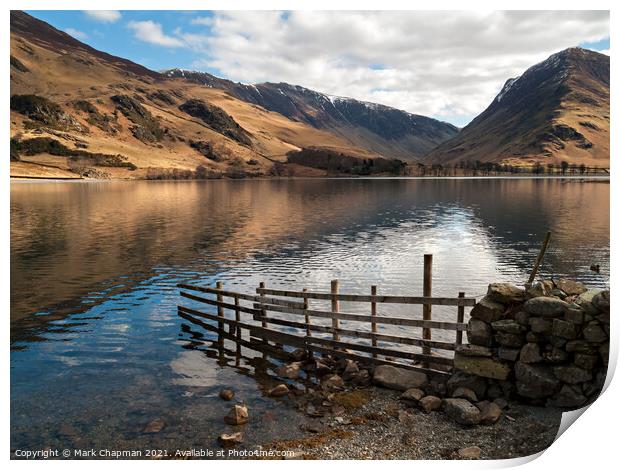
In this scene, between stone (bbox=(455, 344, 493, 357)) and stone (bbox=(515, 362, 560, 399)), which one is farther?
stone (bbox=(455, 344, 493, 357))

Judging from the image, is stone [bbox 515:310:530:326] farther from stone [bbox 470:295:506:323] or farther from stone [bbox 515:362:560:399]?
stone [bbox 515:362:560:399]

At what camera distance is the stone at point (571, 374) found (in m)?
13.4

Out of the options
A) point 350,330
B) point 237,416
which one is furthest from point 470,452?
point 237,416

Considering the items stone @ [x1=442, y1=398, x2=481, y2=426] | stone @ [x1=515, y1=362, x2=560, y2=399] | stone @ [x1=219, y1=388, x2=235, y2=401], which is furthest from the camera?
stone @ [x1=219, y1=388, x2=235, y2=401]

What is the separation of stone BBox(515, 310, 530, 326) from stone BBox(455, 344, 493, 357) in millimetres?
1414

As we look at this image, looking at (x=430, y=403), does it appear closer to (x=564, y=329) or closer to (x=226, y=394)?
(x=564, y=329)

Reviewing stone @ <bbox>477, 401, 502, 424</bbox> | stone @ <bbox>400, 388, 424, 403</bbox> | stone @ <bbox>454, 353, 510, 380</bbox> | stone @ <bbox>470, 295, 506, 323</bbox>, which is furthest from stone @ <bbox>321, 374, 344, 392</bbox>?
stone @ <bbox>470, 295, 506, 323</bbox>

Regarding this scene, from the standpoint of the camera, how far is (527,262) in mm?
43250

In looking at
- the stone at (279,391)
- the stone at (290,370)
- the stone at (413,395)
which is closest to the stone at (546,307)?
the stone at (413,395)

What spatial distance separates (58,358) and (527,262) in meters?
40.6

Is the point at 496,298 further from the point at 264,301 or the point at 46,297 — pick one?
the point at 46,297

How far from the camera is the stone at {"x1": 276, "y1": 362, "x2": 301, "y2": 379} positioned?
18131 millimetres

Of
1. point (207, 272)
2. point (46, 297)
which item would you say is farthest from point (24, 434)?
point (207, 272)
